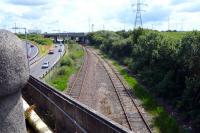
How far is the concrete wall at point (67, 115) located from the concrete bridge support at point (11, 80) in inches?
98.3

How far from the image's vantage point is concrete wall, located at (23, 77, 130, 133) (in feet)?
26.3

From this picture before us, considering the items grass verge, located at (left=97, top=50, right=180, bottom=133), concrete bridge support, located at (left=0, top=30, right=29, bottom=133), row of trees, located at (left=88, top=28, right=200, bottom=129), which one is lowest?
grass verge, located at (left=97, top=50, right=180, bottom=133)

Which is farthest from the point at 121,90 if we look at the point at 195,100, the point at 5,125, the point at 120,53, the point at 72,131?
the point at 120,53

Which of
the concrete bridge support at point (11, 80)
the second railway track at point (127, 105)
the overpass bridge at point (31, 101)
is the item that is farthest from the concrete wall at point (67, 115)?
the second railway track at point (127, 105)

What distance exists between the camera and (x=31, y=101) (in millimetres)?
15250

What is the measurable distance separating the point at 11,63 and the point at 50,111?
25.4ft

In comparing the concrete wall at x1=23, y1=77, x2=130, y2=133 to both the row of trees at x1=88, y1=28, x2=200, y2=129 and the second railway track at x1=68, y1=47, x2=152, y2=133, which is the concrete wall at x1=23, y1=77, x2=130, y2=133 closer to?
the second railway track at x1=68, y1=47, x2=152, y2=133

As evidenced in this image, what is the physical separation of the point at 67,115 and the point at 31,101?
5106 mm

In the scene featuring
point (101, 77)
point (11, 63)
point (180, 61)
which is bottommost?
point (101, 77)

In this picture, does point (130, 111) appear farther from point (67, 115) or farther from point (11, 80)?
point (11, 80)

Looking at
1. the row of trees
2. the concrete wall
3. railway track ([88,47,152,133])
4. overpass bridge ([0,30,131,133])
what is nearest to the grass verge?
railway track ([88,47,152,133])

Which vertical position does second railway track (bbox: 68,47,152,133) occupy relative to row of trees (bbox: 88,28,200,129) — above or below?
below

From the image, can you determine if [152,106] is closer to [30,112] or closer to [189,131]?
[189,131]

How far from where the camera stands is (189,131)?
21.5 metres
